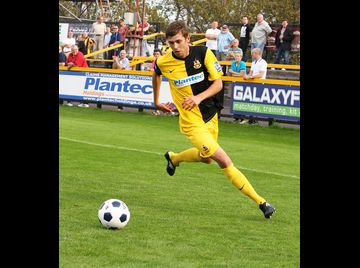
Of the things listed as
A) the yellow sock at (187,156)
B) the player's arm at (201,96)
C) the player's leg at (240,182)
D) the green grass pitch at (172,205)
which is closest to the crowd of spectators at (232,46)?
the green grass pitch at (172,205)

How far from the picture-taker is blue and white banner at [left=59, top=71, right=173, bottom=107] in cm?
2367

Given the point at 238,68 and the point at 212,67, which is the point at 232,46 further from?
the point at 212,67

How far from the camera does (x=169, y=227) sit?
25.8 feet

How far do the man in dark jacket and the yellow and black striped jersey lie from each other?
1581 cm

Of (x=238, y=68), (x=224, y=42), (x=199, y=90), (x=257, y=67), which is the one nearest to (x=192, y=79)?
(x=199, y=90)

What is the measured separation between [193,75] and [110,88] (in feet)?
52.0

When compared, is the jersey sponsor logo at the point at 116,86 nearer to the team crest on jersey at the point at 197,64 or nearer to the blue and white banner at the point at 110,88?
the blue and white banner at the point at 110,88

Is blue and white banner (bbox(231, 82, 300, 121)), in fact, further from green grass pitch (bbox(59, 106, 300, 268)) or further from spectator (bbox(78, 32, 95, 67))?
spectator (bbox(78, 32, 95, 67))

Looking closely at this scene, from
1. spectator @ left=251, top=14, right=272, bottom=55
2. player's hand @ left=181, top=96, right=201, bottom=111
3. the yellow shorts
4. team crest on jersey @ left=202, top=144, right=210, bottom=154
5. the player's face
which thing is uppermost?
spectator @ left=251, top=14, right=272, bottom=55

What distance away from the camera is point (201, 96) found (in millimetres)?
8688

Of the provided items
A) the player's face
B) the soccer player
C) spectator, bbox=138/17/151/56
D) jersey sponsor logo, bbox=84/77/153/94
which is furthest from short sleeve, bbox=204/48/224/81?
spectator, bbox=138/17/151/56

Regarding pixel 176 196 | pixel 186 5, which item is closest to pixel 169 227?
pixel 176 196

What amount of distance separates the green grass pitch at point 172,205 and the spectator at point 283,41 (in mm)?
6834
